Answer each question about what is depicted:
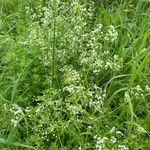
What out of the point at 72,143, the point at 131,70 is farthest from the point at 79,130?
the point at 131,70

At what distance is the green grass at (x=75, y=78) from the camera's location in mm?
2939

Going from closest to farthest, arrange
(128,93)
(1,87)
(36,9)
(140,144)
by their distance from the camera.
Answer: (140,144) < (128,93) < (1,87) < (36,9)

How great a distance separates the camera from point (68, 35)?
354 cm

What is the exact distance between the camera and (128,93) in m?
3.12

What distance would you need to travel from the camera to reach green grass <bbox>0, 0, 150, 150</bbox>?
2.94 metres

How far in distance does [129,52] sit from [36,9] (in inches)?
40.4

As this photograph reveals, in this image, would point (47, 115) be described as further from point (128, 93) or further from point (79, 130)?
point (128, 93)

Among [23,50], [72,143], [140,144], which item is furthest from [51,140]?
[23,50]

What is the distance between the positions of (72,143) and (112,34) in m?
0.97

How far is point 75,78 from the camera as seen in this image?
10.1 ft

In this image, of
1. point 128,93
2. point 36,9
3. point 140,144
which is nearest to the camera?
point 140,144

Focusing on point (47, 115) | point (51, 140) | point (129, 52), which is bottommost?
point (51, 140)

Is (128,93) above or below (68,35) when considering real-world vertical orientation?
below

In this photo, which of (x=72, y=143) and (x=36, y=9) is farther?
(x=36, y=9)
